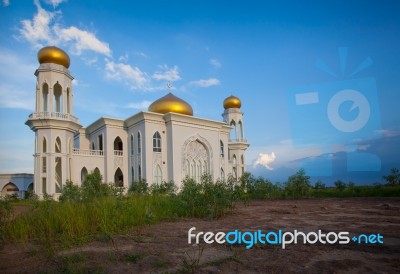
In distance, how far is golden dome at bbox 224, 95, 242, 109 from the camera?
30.9 m

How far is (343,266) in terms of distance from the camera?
3.37 metres

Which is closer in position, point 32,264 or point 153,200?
point 32,264

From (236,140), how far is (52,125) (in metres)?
18.0

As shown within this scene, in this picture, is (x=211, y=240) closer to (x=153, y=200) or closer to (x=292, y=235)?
(x=292, y=235)

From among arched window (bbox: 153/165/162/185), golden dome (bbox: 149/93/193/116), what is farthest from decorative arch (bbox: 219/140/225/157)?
arched window (bbox: 153/165/162/185)

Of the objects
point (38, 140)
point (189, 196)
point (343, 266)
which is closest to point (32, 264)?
point (343, 266)

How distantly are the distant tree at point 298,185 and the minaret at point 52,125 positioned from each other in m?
14.4

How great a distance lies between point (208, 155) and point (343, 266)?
21372 millimetres

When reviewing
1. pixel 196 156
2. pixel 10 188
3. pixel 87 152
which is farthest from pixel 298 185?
pixel 10 188

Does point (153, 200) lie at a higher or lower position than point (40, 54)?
lower

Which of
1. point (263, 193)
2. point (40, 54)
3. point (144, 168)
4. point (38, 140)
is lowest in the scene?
point (263, 193)

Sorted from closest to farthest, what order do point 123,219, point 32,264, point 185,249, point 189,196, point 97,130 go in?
point 32,264 < point 185,249 < point 123,219 < point 189,196 < point 97,130

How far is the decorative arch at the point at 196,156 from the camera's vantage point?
2298 cm

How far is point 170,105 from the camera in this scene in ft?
79.2
